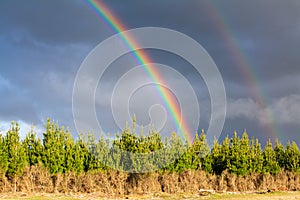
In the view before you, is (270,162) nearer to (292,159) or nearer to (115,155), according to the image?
(292,159)

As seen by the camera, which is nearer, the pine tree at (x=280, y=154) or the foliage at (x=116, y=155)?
the foliage at (x=116, y=155)

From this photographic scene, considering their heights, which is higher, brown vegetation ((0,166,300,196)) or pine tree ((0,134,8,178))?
pine tree ((0,134,8,178))

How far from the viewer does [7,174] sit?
28312 mm

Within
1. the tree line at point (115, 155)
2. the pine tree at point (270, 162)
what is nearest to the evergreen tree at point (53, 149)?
the tree line at point (115, 155)

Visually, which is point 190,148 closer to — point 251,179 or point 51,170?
point 251,179

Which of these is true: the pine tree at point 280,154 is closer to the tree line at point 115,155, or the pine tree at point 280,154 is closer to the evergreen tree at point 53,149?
the tree line at point 115,155

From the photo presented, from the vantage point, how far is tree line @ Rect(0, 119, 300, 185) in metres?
29.3

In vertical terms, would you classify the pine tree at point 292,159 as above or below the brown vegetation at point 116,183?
above

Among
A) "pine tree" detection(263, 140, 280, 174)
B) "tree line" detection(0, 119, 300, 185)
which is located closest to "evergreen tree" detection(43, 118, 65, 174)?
"tree line" detection(0, 119, 300, 185)

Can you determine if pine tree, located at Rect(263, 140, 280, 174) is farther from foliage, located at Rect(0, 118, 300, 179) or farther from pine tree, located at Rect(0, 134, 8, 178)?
pine tree, located at Rect(0, 134, 8, 178)

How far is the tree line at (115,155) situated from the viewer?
2928 cm

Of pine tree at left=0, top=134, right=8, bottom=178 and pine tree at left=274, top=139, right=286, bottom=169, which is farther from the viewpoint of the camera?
pine tree at left=274, top=139, right=286, bottom=169

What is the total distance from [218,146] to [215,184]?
5.56 m

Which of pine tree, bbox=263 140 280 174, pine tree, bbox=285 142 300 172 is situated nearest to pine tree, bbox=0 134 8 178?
pine tree, bbox=263 140 280 174
